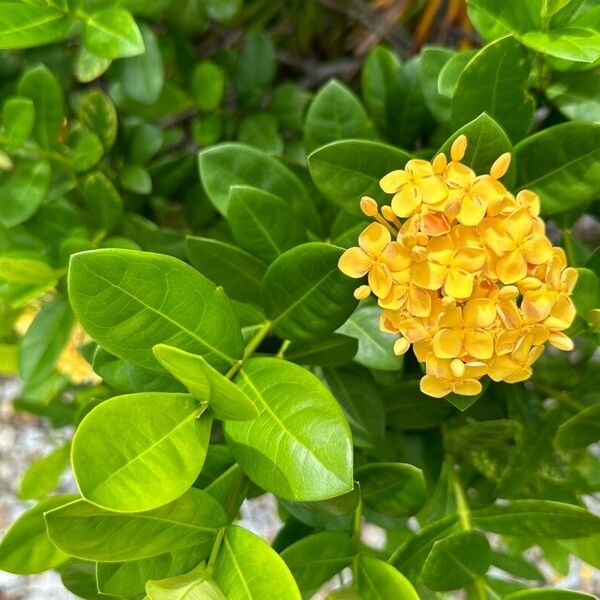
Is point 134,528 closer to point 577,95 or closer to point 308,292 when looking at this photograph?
point 308,292

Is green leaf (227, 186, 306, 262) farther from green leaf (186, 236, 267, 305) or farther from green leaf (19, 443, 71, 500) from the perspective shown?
green leaf (19, 443, 71, 500)

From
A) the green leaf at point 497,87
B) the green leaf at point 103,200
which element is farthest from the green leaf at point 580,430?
the green leaf at point 103,200

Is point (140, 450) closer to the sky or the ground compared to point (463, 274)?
closer to the ground

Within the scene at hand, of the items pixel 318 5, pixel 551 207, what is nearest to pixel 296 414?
pixel 551 207

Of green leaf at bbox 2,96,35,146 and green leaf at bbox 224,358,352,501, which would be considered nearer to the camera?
green leaf at bbox 224,358,352,501

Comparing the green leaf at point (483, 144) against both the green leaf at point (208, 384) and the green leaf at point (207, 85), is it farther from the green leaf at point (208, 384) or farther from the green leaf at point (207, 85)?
the green leaf at point (207, 85)

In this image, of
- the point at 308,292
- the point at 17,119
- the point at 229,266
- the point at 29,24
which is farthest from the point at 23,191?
the point at 308,292

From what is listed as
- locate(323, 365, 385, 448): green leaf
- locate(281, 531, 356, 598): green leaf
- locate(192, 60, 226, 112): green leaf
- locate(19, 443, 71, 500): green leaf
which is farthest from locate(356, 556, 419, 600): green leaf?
locate(192, 60, 226, 112): green leaf

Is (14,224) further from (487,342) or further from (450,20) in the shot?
(450,20)
